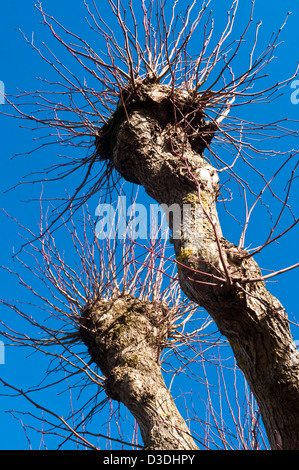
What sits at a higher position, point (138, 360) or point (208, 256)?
point (208, 256)

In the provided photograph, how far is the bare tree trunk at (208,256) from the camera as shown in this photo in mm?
2059

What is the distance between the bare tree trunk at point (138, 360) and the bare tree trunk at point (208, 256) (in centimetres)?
91

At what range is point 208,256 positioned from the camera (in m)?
2.38

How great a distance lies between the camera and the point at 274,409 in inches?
81.2

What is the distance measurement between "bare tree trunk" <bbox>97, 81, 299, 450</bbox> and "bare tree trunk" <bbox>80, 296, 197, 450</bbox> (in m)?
0.91

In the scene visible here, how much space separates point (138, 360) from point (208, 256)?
139 centimetres

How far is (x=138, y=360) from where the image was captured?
11.0 feet

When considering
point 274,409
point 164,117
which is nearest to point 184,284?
point 274,409

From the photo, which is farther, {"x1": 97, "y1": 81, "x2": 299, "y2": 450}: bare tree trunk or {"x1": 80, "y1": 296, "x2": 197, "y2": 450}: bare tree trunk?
{"x1": 80, "y1": 296, "x2": 197, "y2": 450}: bare tree trunk

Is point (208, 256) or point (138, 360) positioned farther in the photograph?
point (138, 360)

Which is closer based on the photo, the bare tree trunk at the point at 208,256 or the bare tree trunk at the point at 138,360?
the bare tree trunk at the point at 208,256

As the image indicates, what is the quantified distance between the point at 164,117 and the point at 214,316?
166 centimetres

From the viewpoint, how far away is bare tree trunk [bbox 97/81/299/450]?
2059 millimetres
